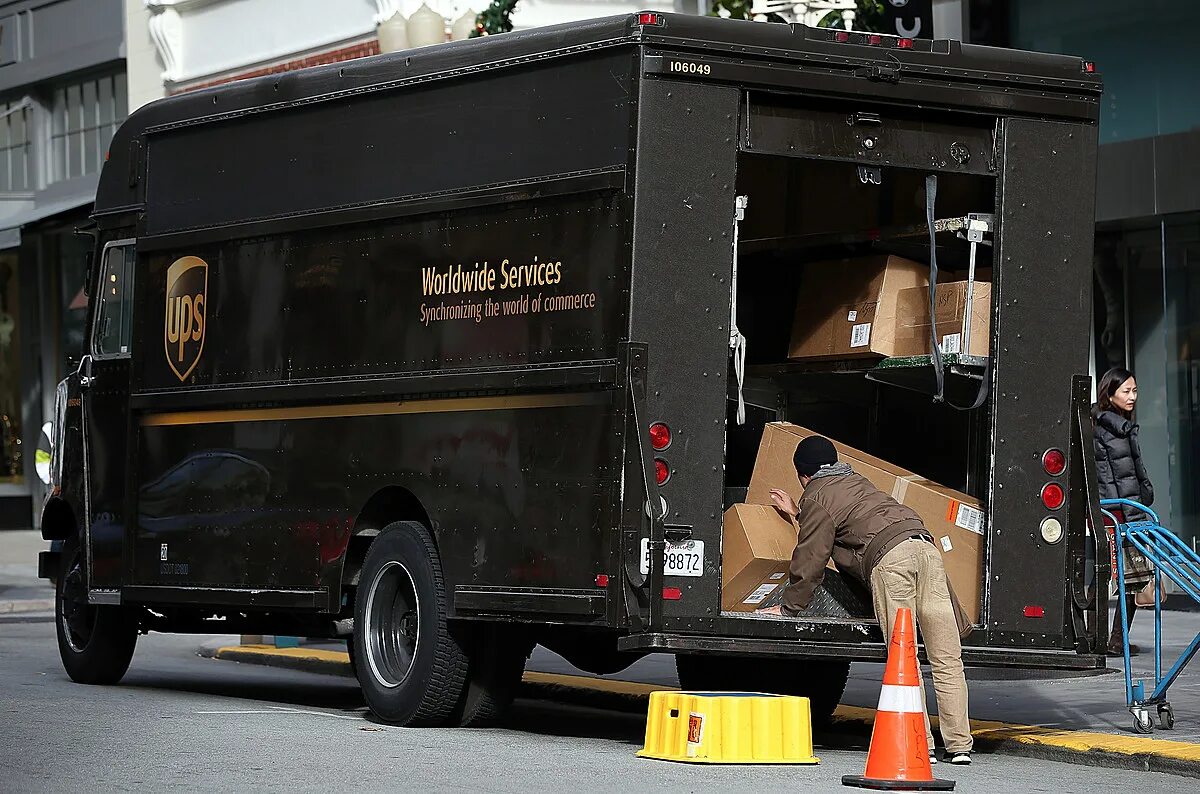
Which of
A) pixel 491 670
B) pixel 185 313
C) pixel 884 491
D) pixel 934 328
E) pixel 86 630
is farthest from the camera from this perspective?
pixel 86 630

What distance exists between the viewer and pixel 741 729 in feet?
30.1

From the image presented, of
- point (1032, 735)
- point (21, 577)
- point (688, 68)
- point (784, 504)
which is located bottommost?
point (21, 577)

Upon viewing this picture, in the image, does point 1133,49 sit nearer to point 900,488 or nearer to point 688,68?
point 900,488

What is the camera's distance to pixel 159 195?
495 inches

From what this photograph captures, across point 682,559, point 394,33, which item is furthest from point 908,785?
point 394,33

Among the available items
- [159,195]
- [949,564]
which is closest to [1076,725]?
[949,564]

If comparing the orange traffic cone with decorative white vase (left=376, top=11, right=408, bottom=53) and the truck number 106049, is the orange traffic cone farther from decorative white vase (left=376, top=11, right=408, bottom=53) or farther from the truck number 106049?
decorative white vase (left=376, top=11, right=408, bottom=53)

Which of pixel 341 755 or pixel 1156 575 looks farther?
pixel 1156 575

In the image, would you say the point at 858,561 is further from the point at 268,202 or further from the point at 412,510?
the point at 268,202

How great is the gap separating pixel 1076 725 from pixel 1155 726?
0.54 m

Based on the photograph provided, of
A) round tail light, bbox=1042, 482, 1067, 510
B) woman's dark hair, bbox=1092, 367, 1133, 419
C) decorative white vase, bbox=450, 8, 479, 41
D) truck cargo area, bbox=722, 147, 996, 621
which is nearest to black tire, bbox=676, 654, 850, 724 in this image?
truck cargo area, bbox=722, 147, 996, 621

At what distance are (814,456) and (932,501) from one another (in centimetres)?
76

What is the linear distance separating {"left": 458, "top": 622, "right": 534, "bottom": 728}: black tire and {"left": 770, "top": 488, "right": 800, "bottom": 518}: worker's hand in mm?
1449

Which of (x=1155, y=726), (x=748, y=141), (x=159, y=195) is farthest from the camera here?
(x=159, y=195)
